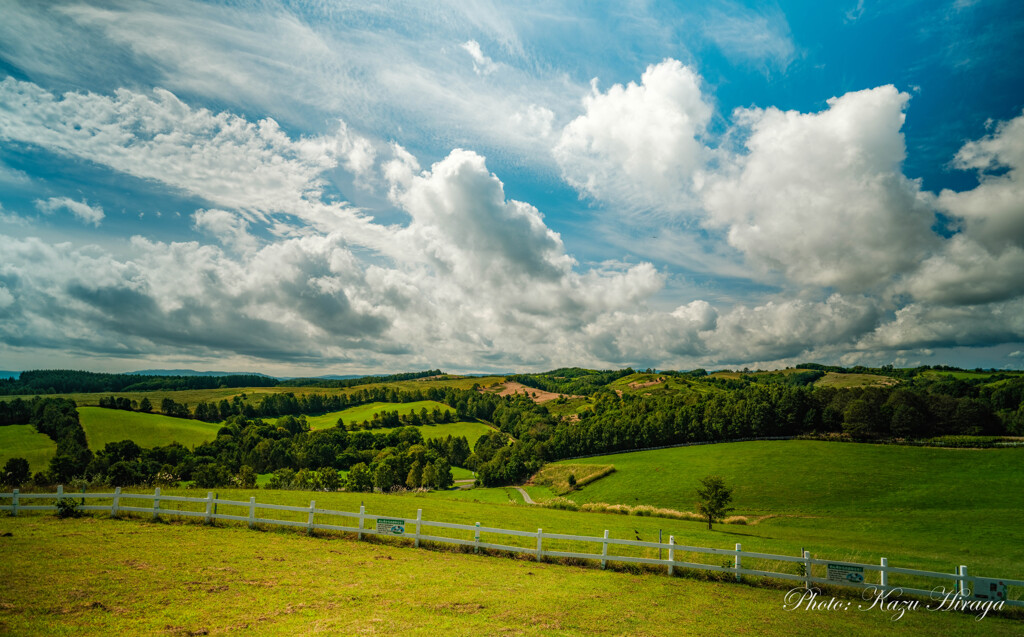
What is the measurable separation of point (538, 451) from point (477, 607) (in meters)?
95.7

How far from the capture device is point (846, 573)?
13789 mm

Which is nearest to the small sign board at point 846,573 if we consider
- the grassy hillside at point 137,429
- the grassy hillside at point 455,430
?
the grassy hillside at point 137,429

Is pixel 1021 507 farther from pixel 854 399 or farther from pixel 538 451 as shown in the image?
pixel 538 451

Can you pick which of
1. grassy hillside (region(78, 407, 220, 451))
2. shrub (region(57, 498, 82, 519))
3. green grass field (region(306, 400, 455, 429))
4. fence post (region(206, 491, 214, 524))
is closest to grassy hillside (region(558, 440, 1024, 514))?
fence post (region(206, 491, 214, 524))

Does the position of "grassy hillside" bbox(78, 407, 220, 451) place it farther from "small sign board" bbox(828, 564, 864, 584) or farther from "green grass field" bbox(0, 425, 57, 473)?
"small sign board" bbox(828, 564, 864, 584)

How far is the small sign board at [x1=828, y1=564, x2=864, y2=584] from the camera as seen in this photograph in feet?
44.8

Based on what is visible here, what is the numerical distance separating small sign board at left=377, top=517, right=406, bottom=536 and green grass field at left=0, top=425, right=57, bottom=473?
7881cm

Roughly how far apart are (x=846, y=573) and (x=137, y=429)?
12340 cm

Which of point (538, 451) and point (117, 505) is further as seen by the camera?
point (538, 451)

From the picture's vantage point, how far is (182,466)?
3098 inches

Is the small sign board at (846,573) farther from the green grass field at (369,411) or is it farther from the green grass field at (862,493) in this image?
the green grass field at (369,411)

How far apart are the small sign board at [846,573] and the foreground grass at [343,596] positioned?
143 centimetres

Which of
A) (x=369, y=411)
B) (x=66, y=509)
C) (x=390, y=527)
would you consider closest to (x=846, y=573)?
(x=390, y=527)

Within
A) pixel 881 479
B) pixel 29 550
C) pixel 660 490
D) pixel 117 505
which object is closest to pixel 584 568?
pixel 29 550
